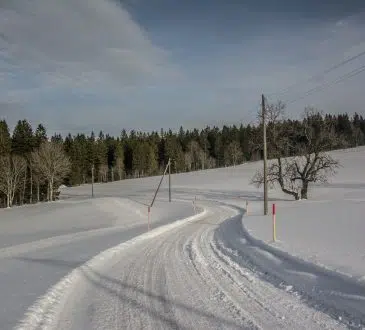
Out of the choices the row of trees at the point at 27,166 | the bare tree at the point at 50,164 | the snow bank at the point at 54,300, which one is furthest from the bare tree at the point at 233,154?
the snow bank at the point at 54,300

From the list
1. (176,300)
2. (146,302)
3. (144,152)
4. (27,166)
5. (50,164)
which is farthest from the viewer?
(144,152)

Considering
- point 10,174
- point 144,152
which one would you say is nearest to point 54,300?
point 10,174

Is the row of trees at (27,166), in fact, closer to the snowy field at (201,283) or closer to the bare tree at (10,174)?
the bare tree at (10,174)

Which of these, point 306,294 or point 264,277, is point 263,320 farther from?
point 264,277

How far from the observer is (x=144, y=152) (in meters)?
146

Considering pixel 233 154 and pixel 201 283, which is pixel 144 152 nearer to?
pixel 233 154

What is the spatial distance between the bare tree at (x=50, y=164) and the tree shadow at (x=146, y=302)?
7051 cm

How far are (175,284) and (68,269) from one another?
11.6 ft

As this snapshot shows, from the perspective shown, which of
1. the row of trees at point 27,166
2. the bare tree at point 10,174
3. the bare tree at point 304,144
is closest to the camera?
the bare tree at point 304,144

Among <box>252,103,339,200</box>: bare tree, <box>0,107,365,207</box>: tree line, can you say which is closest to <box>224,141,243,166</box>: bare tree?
<box>0,107,365,207</box>: tree line

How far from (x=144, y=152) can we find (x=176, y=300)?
138 metres

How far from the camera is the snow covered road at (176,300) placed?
7066mm

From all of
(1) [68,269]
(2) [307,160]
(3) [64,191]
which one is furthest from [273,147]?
(3) [64,191]

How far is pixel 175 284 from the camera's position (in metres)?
10.3
